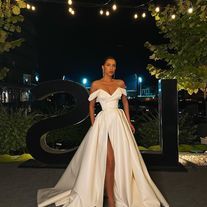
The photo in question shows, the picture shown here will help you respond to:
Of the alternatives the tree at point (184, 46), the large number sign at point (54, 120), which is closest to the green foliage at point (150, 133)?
the tree at point (184, 46)

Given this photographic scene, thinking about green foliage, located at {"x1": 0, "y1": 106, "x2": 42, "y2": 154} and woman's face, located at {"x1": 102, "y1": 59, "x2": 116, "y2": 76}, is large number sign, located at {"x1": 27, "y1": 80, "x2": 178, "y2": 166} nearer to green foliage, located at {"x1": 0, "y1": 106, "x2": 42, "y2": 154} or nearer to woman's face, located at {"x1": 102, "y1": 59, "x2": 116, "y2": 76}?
green foliage, located at {"x1": 0, "y1": 106, "x2": 42, "y2": 154}

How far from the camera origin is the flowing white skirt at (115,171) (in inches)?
164

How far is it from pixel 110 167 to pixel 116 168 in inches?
3.2

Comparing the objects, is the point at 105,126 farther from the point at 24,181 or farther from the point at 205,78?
Result: the point at 205,78

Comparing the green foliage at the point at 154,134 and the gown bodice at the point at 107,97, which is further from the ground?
the gown bodice at the point at 107,97

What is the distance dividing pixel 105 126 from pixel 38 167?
302 cm

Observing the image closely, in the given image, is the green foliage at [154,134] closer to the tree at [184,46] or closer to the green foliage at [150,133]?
the green foliage at [150,133]

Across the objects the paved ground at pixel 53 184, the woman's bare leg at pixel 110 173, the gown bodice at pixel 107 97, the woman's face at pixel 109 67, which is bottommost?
the paved ground at pixel 53 184

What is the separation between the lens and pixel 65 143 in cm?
978

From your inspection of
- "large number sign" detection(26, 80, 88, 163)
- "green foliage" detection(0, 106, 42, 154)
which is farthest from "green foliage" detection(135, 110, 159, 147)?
"green foliage" detection(0, 106, 42, 154)

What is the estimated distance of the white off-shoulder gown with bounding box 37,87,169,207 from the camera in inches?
164

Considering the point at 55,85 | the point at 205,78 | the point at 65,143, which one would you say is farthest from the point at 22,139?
the point at 205,78

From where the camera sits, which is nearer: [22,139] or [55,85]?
[55,85]

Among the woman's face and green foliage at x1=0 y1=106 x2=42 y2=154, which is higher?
the woman's face
